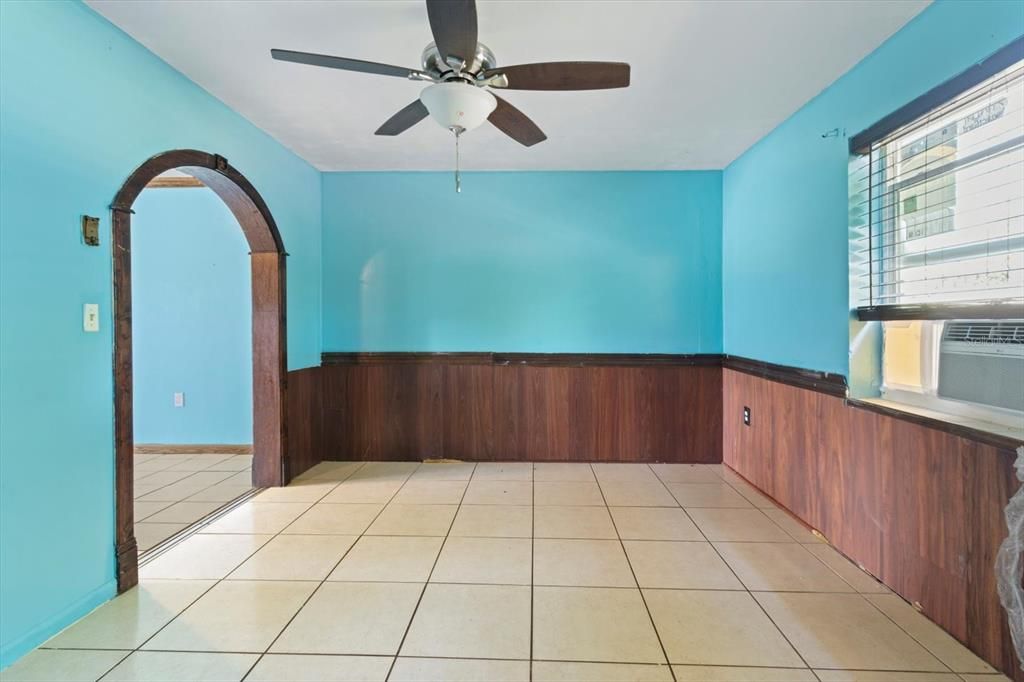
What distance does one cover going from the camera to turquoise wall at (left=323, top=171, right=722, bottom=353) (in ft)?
12.1

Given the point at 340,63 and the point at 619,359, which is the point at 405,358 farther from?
the point at 340,63

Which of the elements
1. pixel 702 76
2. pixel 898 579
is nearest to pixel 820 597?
pixel 898 579

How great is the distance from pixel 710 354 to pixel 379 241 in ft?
9.42

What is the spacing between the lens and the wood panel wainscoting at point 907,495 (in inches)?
60.0

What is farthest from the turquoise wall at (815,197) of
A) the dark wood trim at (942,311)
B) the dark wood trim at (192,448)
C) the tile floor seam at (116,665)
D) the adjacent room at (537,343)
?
the dark wood trim at (192,448)

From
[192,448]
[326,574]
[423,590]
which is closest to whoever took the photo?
[423,590]

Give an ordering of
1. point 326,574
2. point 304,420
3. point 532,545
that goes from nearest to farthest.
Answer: point 326,574 → point 532,545 → point 304,420

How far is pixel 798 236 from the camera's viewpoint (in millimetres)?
2596

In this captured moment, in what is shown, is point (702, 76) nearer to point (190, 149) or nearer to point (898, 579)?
point (898, 579)

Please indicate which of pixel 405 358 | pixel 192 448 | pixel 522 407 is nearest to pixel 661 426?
pixel 522 407

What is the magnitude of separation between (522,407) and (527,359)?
40cm

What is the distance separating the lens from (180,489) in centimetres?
312

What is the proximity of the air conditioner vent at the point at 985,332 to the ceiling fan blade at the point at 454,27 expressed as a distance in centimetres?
201

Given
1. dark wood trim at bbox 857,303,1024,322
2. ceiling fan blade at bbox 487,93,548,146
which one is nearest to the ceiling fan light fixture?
ceiling fan blade at bbox 487,93,548,146
